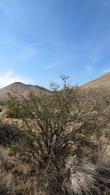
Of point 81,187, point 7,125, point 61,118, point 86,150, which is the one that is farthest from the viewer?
point 7,125

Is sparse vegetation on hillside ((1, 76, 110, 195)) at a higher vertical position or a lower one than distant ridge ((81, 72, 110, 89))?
lower

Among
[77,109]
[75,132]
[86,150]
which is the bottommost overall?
[86,150]

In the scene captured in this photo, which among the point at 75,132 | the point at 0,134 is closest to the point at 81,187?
the point at 75,132

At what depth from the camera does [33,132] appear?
8516mm

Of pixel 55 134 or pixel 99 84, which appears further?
pixel 99 84

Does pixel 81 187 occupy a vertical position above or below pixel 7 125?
below

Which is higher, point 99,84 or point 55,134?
point 99,84

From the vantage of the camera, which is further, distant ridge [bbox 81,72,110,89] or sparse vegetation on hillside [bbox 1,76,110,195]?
distant ridge [bbox 81,72,110,89]

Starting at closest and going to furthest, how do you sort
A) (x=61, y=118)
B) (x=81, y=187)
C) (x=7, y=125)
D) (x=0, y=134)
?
1. (x=81, y=187)
2. (x=61, y=118)
3. (x=0, y=134)
4. (x=7, y=125)

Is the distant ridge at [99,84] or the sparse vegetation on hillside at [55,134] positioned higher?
the distant ridge at [99,84]

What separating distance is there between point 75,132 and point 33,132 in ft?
4.06

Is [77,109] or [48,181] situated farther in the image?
[77,109]

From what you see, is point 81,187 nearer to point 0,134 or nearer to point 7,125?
point 0,134

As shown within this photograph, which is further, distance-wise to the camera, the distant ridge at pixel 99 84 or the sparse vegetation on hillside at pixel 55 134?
the distant ridge at pixel 99 84
